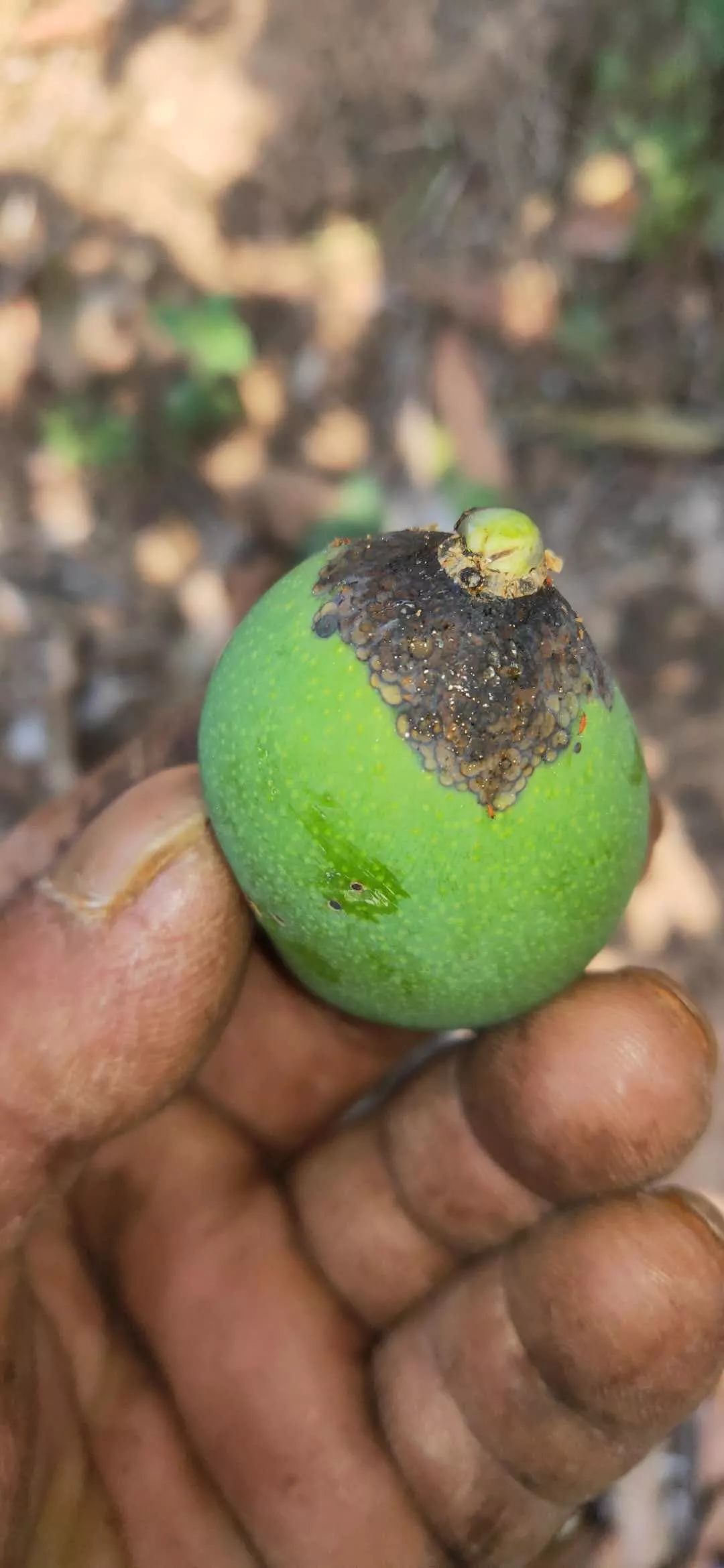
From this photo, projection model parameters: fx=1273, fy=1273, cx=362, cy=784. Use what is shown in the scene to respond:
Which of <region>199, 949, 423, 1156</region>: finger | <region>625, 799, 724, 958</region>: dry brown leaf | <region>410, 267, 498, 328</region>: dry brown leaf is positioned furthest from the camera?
<region>410, 267, 498, 328</region>: dry brown leaf

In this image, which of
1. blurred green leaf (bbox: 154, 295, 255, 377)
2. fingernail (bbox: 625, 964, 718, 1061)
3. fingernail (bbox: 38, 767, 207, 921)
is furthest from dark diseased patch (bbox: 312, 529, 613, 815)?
blurred green leaf (bbox: 154, 295, 255, 377)

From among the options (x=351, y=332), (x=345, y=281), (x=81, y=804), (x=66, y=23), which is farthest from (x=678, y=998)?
(x=66, y=23)

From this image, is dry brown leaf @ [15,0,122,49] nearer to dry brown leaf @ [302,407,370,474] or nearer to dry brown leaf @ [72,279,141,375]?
dry brown leaf @ [72,279,141,375]

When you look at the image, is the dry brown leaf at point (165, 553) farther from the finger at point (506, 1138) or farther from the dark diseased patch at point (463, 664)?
the dark diseased patch at point (463, 664)

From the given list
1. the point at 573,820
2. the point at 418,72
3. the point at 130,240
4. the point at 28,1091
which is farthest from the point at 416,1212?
the point at 418,72

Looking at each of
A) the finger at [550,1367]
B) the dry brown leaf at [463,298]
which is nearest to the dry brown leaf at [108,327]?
the dry brown leaf at [463,298]

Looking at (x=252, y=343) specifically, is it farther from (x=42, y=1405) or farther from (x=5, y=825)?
(x=42, y=1405)
